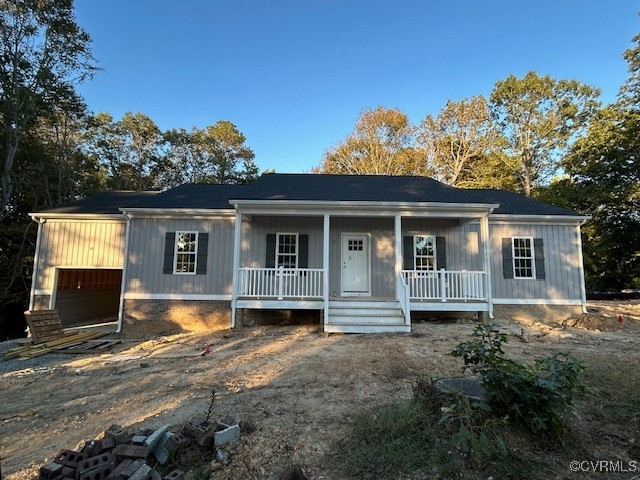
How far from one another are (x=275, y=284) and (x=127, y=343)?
4.09m

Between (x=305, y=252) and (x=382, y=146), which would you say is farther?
(x=382, y=146)

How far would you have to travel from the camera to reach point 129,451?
8.87 ft

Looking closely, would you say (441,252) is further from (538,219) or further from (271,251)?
Answer: (271,251)

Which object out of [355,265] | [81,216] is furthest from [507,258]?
[81,216]

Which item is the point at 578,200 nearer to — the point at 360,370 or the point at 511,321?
the point at 511,321

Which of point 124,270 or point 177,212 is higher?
point 177,212

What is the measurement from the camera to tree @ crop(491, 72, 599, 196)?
21609 millimetres

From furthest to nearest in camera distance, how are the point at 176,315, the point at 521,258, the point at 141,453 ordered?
the point at 521,258, the point at 176,315, the point at 141,453

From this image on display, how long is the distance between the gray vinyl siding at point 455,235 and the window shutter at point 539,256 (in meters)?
1.66

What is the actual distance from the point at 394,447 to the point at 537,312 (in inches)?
366

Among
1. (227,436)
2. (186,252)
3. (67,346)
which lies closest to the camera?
(227,436)

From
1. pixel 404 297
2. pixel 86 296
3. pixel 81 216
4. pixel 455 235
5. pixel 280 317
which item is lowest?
pixel 280 317

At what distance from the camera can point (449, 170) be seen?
23766 millimetres

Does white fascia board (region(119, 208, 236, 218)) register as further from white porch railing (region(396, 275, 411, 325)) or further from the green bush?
the green bush
